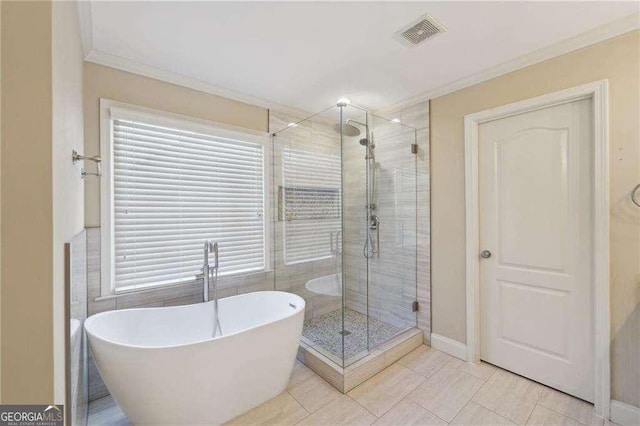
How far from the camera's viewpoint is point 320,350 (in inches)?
95.2

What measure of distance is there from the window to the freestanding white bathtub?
1.08ft

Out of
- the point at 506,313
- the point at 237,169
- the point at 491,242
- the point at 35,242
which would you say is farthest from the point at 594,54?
the point at 35,242

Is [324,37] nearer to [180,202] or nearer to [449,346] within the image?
[180,202]

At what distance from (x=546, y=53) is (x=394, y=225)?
1.78 m

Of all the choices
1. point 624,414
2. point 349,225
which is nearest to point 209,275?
point 349,225

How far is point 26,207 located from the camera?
76 cm

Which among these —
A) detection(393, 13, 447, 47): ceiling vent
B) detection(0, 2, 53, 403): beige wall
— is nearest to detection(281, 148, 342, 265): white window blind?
detection(393, 13, 447, 47): ceiling vent

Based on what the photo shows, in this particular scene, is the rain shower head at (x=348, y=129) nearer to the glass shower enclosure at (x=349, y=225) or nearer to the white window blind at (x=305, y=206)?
the glass shower enclosure at (x=349, y=225)

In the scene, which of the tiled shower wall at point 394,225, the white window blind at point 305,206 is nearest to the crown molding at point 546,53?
the tiled shower wall at point 394,225

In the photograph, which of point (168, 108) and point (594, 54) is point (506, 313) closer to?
point (594, 54)

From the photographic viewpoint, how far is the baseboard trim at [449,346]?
96.7 inches

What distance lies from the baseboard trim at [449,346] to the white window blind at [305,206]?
129 centimetres

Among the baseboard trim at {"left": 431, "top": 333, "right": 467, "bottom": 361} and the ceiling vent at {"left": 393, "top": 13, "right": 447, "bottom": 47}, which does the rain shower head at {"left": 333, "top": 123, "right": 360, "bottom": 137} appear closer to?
the ceiling vent at {"left": 393, "top": 13, "right": 447, "bottom": 47}

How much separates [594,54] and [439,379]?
99.4 inches
